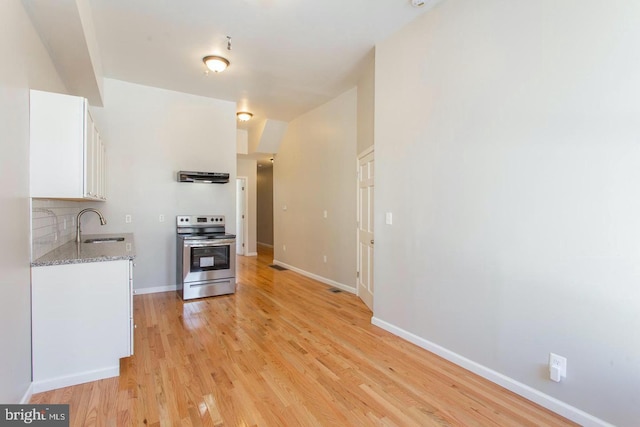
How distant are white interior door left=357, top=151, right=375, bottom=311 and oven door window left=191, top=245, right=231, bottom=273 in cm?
192

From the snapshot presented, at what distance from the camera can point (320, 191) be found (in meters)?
5.38

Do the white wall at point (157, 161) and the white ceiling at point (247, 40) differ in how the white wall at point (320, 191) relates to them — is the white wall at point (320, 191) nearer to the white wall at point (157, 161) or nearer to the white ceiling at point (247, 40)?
the white ceiling at point (247, 40)

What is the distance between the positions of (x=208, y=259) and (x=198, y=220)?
2.46 ft

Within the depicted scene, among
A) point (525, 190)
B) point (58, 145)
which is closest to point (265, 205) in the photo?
point (58, 145)

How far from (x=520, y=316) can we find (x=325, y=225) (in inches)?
135

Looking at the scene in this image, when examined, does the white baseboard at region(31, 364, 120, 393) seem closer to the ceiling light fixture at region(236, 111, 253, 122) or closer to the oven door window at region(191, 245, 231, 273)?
the oven door window at region(191, 245, 231, 273)

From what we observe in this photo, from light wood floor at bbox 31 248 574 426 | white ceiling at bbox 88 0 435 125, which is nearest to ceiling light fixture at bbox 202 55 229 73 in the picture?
white ceiling at bbox 88 0 435 125

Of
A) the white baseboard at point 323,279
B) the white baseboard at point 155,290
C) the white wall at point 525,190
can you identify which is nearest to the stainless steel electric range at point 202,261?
the white baseboard at point 155,290

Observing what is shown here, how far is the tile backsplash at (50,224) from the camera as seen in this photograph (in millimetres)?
2304

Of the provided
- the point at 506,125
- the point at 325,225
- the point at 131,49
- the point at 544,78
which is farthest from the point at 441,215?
the point at 131,49

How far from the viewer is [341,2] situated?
8.62ft

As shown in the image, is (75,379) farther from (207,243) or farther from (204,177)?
(204,177)

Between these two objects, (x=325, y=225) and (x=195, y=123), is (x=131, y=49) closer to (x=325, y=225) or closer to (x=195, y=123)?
(x=195, y=123)

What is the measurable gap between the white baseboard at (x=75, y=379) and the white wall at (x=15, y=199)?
0.34 ft
